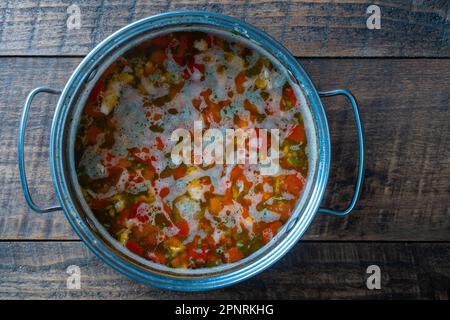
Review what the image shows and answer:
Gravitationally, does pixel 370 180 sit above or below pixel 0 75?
below

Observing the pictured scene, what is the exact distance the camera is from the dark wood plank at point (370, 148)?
51.1 inches

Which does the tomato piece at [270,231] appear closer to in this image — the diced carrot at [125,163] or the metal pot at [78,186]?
the metal pot at [78,186]

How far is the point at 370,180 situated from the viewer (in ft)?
4.36

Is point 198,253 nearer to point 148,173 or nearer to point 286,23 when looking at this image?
point 148,173

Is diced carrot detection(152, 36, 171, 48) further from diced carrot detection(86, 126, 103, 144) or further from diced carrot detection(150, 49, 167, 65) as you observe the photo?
diced carrot detection(86, 126, 103, 144)

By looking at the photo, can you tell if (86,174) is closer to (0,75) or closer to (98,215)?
(98,215)

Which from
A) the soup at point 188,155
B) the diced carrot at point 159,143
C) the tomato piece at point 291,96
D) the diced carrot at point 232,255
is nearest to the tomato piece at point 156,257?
the soup at point 188,155

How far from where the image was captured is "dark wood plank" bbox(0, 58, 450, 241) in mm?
1299

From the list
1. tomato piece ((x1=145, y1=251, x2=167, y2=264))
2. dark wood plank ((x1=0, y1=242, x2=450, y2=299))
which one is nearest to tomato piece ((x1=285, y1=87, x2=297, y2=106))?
dark wood plank ((x1=0, y1=242, x2=450, y2=299))

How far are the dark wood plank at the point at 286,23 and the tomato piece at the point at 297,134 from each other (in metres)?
0.18

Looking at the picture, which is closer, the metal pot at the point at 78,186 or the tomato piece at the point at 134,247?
the metal pot at the point at 78,186

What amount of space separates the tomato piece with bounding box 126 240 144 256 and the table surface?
9cm

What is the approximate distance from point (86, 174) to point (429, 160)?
0.80 meters
